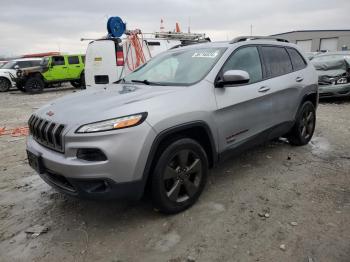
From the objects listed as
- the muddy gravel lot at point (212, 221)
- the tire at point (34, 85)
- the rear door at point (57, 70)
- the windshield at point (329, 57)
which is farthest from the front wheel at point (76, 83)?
the muddy gravel lot at point (212, 221)

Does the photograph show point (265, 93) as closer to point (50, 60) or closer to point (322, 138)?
point (322, 138)

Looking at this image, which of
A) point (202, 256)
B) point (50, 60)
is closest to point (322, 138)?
point (202, 256)

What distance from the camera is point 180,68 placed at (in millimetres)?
3971

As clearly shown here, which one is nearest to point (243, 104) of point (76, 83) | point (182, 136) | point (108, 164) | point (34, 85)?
point (182, 136)

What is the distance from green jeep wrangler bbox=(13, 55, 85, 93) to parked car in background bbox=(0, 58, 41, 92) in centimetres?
51

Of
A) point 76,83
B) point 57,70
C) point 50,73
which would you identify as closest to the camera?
point 50,73

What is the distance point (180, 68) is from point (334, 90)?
7.47m

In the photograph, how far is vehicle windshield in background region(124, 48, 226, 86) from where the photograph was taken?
371 cm

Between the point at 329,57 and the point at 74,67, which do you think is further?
the point at 74,67

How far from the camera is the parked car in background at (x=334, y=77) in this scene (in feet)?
32.2

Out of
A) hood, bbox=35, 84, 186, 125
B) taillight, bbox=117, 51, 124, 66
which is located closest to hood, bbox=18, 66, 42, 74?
taillight, bbox=117, 51, 124, 66

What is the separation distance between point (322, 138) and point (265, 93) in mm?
2451

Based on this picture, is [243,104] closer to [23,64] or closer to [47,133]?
[47,133]

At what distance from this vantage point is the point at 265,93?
166 inches
